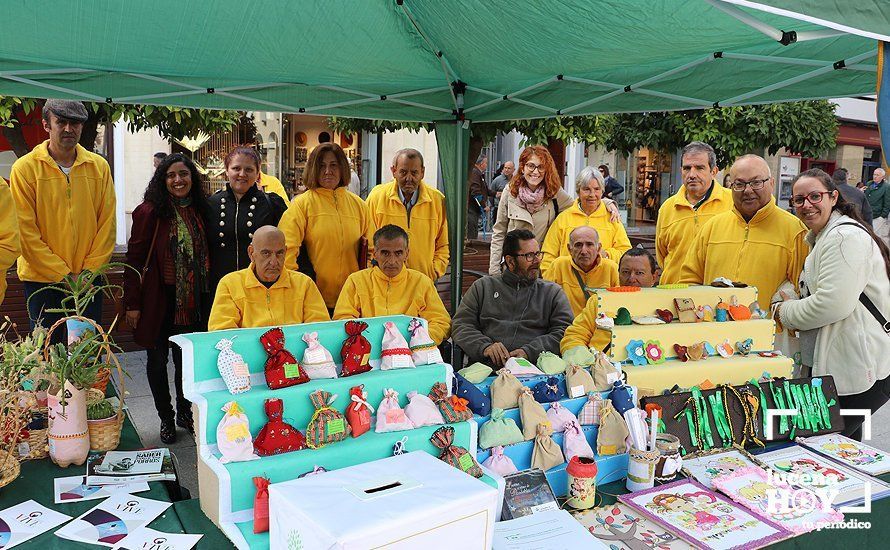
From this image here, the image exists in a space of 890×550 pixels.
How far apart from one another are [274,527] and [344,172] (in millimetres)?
2951

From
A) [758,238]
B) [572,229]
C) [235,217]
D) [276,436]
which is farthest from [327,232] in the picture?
[758,238]

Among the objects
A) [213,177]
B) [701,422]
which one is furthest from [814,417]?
[213,177]

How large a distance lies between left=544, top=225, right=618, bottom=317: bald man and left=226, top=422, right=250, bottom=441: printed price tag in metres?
2.25

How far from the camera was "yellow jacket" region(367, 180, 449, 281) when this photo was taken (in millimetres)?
4566

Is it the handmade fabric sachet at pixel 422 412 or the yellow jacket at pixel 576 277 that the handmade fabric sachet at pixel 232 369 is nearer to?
the handmade fabric sachet at pixel 422 412

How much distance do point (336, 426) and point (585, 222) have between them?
3005 millimetres

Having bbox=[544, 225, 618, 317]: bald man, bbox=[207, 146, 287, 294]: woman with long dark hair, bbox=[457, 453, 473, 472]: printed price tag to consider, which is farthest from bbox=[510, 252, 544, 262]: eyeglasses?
bbox=[457, 453, 473, 472]: printed price tag

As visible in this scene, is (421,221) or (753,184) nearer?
(753,184)

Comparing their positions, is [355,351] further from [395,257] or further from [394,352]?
[395,257]

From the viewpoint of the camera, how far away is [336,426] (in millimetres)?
2002

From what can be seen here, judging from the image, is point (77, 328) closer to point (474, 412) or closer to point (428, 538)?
point (474, 412)

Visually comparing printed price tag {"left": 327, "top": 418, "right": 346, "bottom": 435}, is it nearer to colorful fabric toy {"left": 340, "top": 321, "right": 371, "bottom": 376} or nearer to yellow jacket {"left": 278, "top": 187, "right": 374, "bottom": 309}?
colorful fabric toy {"left": 340, "top": 321, "right": 371, "bottom": 376}

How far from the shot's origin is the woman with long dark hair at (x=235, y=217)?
396 centimetres

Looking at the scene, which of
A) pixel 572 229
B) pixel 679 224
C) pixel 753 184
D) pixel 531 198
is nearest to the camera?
pixel 753 184
